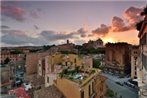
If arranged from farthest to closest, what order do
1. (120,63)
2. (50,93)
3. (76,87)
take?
(120,63) → (50,93) → (76,87)

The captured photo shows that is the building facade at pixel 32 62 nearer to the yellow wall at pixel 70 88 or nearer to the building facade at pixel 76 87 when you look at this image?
the building facade at pixel 76 87

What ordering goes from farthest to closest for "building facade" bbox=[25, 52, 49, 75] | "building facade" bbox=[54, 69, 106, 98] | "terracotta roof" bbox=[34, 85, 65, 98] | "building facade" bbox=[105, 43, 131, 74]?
"building facade" bbox=[105, 43, 131, 74], "building facade" bbox=[25, 52, 49, 75], "terracotta roof" bbox=[34, 85, 65, 98], "building facade" bbox=[54, 69, 106, 98]

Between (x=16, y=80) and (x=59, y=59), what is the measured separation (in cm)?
263

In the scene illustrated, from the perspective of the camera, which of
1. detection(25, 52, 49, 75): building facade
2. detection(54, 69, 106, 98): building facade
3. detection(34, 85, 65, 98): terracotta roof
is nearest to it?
detection(54, 69, 106, 98): building facade

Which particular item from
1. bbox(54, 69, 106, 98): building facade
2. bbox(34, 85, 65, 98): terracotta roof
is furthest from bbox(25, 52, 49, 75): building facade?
bbox(34, 85, 65, 98): terracotta roof

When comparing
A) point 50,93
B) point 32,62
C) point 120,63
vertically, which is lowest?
point 120,63

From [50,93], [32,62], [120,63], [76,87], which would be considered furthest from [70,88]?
[120,63]

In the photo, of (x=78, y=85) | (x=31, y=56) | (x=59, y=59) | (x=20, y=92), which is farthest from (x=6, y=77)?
(x=78, y=85)

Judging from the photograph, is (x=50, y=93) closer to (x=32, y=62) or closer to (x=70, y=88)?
(x=70, y=88)

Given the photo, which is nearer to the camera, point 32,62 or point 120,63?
point 32,62

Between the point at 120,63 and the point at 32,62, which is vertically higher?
the point at 32,62

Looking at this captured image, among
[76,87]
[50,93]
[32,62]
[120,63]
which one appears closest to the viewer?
[76,87]

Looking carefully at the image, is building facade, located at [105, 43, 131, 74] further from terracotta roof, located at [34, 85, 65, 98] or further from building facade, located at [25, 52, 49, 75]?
terracotta roof, located at [34, 85, 65, 98]

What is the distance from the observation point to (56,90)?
357 cm
